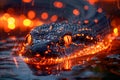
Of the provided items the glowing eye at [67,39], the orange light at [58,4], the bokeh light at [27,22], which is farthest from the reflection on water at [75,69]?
the orange light at [58,4]

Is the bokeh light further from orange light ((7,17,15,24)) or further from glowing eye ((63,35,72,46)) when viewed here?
glowing eye ((63,35,72,46))

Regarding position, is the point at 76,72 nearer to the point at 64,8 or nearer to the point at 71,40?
the point at 71,40

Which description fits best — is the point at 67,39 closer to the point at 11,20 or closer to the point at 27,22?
→ the point at 27,22

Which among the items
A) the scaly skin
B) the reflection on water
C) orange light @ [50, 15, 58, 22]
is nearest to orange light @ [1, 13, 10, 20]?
orange light @ [50, 15, 58, 22]

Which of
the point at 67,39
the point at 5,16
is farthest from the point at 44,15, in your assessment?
the point at 67,39

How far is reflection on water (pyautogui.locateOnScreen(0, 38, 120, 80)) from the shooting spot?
7320mm

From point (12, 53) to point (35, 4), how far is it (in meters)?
9.39

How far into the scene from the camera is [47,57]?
8.65 metres

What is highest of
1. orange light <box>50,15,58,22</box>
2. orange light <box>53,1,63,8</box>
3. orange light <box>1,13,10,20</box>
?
orange light <box>53,1,63,8</box>

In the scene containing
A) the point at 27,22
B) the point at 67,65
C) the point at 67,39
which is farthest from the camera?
the point at 27,22

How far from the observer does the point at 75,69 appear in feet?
26.2

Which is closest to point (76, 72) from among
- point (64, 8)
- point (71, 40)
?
point (71, 40)

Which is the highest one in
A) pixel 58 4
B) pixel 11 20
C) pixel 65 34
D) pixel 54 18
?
pixel 58 4

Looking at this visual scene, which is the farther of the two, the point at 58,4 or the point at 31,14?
the point at 58,4
